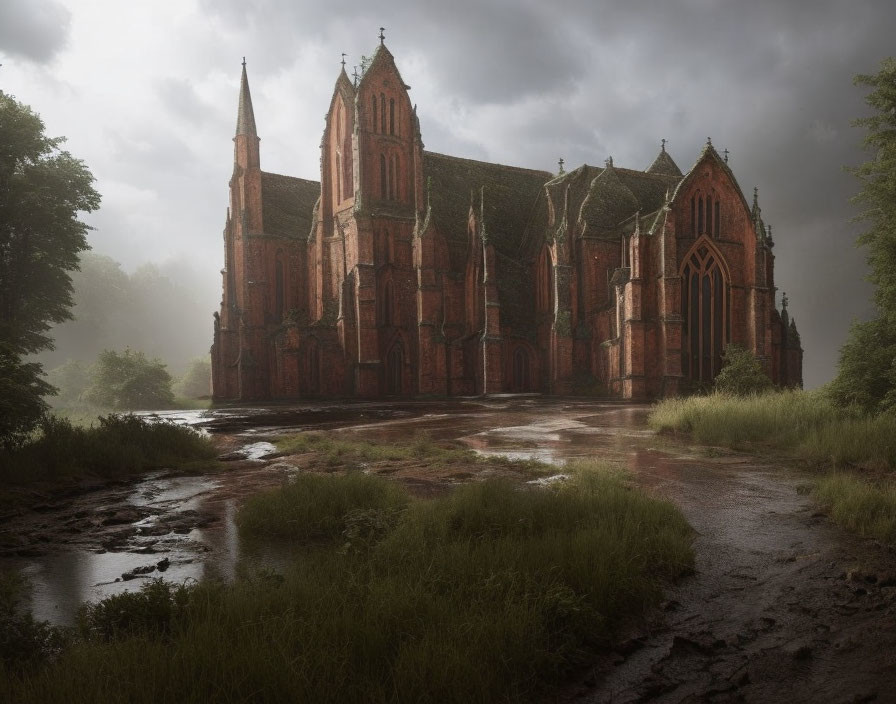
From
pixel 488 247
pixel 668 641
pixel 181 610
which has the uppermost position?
pixel 488 247

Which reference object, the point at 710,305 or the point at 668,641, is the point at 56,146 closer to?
the point at 668,641

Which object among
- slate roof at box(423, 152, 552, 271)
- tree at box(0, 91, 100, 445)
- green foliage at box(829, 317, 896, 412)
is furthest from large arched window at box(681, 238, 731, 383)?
tree at box(0, 91, 100, 445)

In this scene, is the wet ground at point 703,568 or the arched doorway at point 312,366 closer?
the wet ground at point 703,568

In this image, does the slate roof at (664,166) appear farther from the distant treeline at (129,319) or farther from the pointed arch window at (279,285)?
the distant treeline at (129,319)

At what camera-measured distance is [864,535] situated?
6.01 metres

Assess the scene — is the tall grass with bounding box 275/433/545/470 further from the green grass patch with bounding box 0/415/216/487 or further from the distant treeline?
the distant treeline

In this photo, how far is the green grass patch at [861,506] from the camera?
5907 millimetres

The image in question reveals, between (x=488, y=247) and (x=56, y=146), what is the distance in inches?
896

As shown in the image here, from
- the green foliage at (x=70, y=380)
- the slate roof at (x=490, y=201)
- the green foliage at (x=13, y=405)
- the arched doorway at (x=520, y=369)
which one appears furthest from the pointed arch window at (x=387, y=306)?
the green foliage at (x=70, y=380)

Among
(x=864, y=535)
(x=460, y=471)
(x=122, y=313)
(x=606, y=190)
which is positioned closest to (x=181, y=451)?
(x=460, y=471)

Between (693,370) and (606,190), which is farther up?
(606,190)

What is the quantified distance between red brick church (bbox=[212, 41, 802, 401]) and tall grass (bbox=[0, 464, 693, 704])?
27013mm

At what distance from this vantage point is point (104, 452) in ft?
35.4

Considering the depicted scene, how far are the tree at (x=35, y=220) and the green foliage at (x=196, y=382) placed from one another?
3918 centimetres
